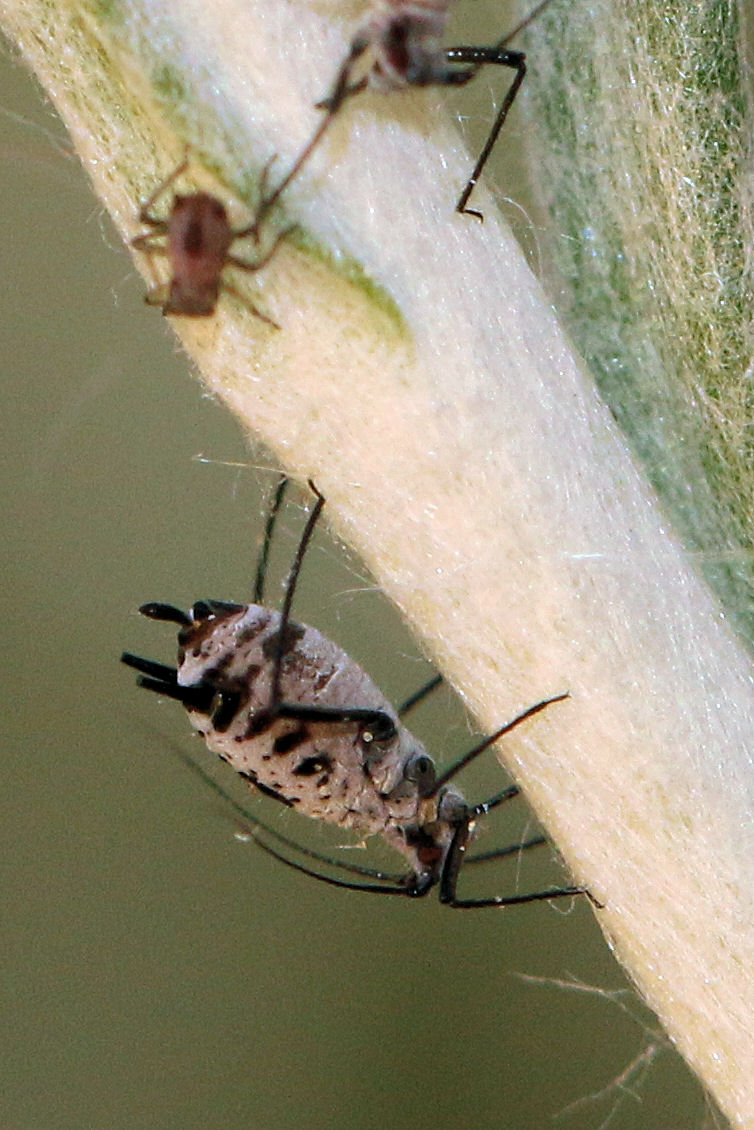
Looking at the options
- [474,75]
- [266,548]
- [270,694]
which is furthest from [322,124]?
[266,548]

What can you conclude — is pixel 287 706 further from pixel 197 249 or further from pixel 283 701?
pixel 197 249

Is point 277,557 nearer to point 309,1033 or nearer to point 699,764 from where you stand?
point 699,764

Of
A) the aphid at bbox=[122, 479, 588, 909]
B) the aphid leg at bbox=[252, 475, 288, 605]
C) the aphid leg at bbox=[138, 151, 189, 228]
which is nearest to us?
the aphid leg at bbox=[138, 151, 189, 228]

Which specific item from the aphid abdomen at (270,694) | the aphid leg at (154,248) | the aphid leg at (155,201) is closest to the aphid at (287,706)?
the aphid abdomen at (270,694)

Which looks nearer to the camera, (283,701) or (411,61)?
(411,61)

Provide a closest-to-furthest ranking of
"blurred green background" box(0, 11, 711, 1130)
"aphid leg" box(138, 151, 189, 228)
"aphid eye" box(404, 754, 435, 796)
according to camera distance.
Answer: "aphid leg" box(138, 151, 189, 228) → "aphid eye" box(404, 754, 435, 796) → "blurred green background" box(0, 11, 711, 1130)

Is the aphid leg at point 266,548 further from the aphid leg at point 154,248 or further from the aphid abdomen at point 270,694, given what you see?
the aphid leg at point 154,248

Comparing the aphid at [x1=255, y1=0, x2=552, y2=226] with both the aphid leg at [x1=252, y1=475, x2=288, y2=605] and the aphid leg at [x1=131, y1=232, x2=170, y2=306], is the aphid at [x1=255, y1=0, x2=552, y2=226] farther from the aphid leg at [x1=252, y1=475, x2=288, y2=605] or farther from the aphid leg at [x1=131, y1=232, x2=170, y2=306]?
the aphid leg at [x1=252, y1=475, x2=288, y2=605]

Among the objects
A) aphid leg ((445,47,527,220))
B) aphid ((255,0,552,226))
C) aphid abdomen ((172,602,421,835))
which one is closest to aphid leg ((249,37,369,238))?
aphid ((255,0,552,226))
